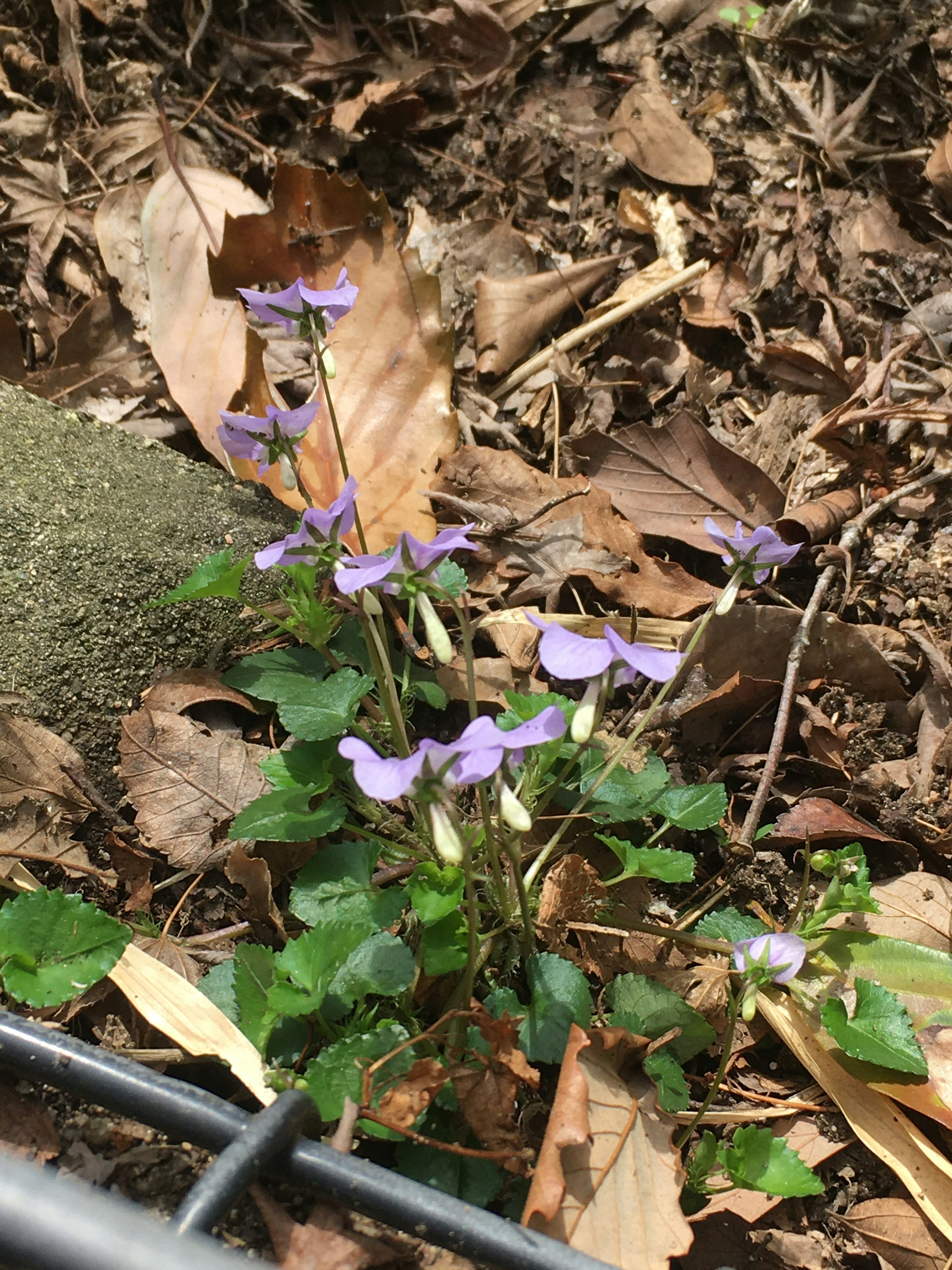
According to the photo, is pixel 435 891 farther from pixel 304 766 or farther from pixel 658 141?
pixel 658 141

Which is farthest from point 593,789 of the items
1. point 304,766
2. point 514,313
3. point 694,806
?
point 514,313

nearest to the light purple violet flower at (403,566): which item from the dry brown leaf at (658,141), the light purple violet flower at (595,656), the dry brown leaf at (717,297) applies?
the light purple violet flower at (595,656)

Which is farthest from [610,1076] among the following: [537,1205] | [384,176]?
[384,176]

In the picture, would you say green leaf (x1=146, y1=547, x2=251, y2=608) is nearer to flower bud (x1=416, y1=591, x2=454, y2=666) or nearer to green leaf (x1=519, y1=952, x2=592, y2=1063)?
flower bud (x1=416, y1=591, x2=454, y2=666)

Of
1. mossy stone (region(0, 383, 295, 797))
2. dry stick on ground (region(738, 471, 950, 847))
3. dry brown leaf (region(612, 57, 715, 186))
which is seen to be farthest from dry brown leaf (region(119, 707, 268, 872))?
dry brown leaf (region(612, 57, 715, 186))

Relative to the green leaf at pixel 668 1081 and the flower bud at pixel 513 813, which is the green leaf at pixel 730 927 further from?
the flower bud at pixel 513 813

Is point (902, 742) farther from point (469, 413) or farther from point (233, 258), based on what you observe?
point (233, 258)

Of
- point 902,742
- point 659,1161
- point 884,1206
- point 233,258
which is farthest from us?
point 233,258
